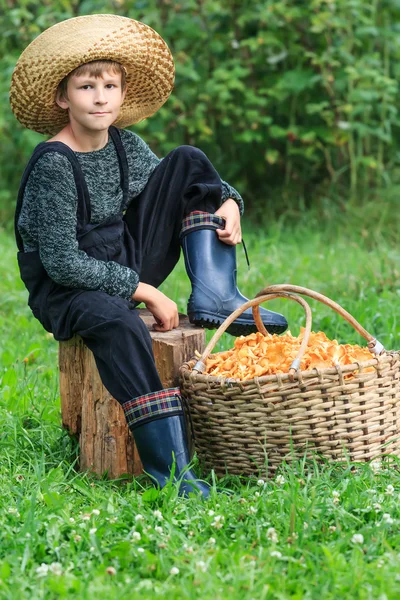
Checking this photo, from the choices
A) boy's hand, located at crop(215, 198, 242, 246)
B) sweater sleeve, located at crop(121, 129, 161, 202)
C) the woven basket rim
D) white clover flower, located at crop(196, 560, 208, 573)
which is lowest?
white clover flower, located at crop(196, 560, 208, 573)

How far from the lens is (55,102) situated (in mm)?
3133

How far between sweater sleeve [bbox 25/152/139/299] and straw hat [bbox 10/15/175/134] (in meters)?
0.25

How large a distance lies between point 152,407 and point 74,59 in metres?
1.12

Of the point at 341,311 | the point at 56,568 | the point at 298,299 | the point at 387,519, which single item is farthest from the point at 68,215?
the point at 387,519

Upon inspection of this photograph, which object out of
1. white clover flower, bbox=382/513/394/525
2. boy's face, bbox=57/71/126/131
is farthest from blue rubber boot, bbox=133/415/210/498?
boy's face, bbox=57/71/126/131

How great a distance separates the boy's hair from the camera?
302 centimetres

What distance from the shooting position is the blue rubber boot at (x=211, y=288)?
330 cm

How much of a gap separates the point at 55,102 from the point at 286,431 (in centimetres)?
132

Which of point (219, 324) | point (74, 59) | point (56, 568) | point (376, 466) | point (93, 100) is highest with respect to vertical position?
point (74, 59)

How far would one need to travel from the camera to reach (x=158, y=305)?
317 cm

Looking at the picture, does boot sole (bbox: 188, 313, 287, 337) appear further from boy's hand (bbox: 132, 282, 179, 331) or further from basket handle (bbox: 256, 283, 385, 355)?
basket handle (bbox: 256, 283, 385, 355)

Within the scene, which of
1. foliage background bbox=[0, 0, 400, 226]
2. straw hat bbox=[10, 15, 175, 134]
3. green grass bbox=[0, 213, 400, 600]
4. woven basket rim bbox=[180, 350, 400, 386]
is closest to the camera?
green grass bbox=[0, 213, 400, 600]

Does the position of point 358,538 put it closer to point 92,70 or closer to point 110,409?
point 110,409

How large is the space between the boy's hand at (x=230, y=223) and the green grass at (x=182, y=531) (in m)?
0.90
